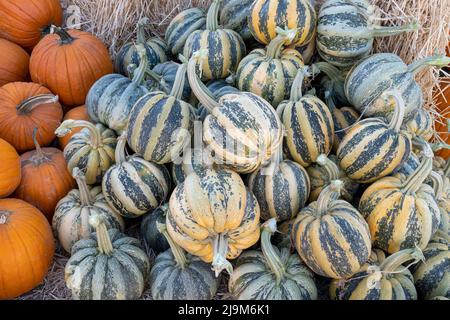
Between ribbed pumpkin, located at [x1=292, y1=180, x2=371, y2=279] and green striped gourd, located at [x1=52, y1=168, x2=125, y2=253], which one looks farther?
green striped gourd, located at [x1=52, y1=168, x2=125, y2=253]

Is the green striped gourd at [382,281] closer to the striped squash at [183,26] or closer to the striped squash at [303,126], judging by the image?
the striped squash at [303,126]

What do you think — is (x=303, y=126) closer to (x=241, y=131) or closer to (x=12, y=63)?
(x=241, y=131)

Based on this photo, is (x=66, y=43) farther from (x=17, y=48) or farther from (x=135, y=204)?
(x=135, y=204)

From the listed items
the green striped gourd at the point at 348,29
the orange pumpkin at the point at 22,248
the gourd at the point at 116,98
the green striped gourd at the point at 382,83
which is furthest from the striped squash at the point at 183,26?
the orange pumpkin at the point at 22,248

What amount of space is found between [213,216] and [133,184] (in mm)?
662

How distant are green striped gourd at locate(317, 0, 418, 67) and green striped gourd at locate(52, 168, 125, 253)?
156 centimetres

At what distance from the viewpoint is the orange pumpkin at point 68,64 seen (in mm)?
3320

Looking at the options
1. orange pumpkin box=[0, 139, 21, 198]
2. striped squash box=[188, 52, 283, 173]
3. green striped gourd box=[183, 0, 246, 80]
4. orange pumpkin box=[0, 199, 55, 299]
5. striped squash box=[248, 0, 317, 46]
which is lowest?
orange pumpkin box=[0, 199, 55, 299]

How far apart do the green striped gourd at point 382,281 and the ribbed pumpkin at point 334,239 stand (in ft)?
0.23

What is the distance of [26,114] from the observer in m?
3.16

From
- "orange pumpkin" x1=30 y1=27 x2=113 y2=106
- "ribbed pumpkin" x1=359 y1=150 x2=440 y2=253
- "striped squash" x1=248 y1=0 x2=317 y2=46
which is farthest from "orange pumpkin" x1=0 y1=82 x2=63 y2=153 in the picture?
"ribbed pumpkin" x1=359 y1=150 x2=440 y2=253

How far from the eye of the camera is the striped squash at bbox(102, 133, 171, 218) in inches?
100

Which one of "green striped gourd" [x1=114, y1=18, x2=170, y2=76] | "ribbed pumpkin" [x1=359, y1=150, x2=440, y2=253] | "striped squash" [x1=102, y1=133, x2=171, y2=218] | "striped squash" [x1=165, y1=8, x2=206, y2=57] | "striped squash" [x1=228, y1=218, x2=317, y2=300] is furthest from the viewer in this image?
"green striped gourd" [x1=114, y1=18, x2=170, y2=76]

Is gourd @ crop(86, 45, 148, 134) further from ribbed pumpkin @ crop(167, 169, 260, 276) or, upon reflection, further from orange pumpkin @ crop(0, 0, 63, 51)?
orange pumpkin @ crop(0, 0, 63, 51)
